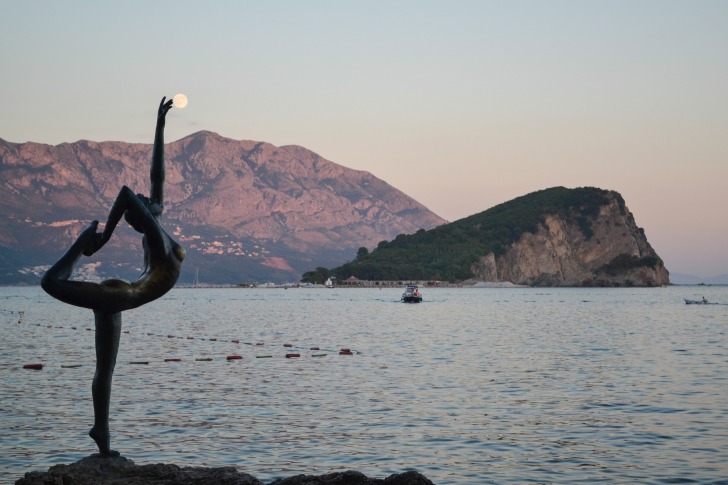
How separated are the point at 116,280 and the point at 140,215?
4.41 ft

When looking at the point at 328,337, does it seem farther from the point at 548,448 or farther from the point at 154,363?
the point at 548,448

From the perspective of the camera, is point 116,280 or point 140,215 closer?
point 116,280

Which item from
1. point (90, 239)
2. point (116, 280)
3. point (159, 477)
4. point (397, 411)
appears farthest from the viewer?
point (397, 411)

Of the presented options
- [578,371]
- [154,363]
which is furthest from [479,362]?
[154,363]

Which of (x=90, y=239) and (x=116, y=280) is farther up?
(x=90, y=239)

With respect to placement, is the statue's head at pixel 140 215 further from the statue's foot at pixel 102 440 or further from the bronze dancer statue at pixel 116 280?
the statue's foot at pixel 102 440

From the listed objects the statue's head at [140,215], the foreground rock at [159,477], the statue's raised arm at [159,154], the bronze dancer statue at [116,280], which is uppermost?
the statue's raised arm at [159,154]

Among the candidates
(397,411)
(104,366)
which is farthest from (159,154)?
(397,411)

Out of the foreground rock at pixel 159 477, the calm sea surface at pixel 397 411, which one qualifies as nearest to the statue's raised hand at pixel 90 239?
the foreground rock at pixel 159 477

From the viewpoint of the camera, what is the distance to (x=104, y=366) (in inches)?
750

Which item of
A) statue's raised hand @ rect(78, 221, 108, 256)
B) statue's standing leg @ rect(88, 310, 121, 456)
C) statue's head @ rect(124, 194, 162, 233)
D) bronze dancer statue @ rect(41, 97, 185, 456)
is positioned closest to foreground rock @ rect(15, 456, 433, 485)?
statue's standing leg @ rect(88, 310, 121, 456)

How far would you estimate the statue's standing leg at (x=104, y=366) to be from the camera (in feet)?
61.4

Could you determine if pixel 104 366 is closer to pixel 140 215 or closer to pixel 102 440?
pixel 102 440

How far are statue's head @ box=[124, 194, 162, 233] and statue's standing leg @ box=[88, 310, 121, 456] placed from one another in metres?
1.79
